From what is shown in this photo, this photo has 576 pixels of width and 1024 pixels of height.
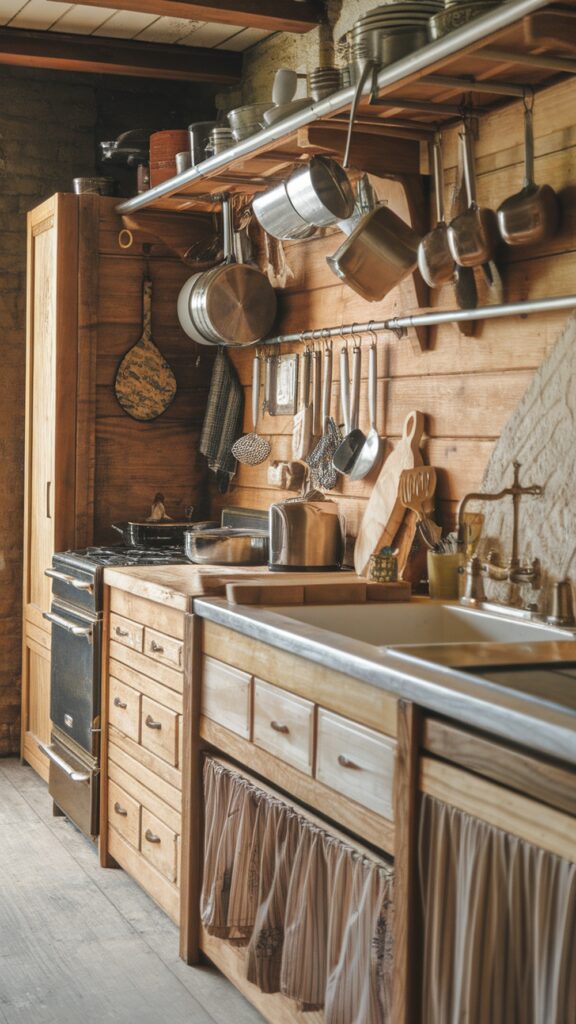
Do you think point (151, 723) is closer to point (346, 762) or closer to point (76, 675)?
point (76, 675)

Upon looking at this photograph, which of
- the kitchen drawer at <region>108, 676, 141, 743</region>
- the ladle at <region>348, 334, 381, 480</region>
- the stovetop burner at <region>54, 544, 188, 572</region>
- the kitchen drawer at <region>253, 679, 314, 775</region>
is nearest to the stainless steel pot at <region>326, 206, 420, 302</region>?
the ladle at <region>348, 334, 381, 480</region>

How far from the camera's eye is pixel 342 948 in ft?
6.78

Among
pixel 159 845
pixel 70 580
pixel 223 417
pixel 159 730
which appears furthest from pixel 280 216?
pixel 159 845

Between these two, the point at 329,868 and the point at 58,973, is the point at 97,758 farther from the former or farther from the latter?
the point at 329,868

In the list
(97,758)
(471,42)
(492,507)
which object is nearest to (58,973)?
(97,758)

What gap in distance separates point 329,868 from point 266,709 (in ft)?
1.35

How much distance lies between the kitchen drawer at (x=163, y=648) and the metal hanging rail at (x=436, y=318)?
3.32ft

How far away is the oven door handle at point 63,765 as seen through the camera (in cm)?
370

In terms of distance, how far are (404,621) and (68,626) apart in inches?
59.1

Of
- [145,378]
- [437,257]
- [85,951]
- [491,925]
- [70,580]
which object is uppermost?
[437,257]

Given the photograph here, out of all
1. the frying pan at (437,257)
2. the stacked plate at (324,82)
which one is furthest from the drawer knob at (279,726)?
the stacked plate at (324,82)

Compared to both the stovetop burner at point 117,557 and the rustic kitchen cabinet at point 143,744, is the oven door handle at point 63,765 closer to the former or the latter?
the rustic kitchen cabinet at point 143,744

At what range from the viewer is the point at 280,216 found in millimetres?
3330

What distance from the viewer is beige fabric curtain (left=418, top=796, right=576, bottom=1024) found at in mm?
1485
